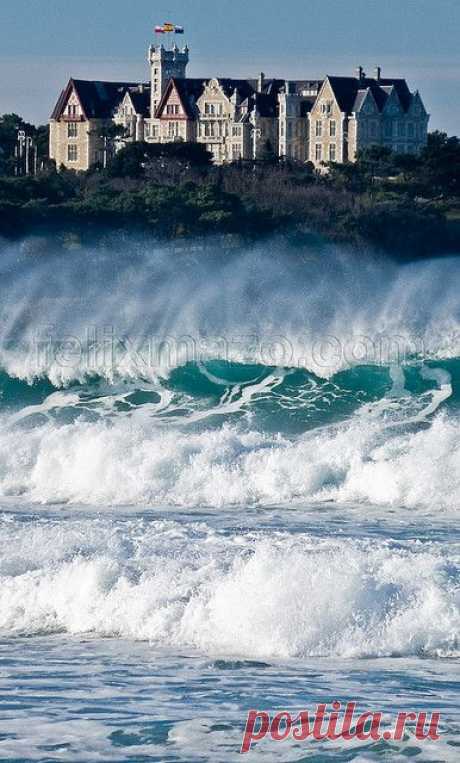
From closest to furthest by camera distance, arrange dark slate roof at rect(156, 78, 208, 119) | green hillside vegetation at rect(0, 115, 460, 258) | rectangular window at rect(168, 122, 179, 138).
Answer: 1. green hillside vegetation at rect(0, 115, 460, 258)
2. rectangular window at rect(168, 122, 179, 138)
3. dark slate roof at rect(156, 78, 208, 119)

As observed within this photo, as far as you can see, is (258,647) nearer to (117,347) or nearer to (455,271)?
(117,347)

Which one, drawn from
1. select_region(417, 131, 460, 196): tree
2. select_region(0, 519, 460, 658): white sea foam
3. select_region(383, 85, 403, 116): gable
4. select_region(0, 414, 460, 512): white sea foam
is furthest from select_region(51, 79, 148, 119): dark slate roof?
select_region(0, 519, 460, 658): white sea foam

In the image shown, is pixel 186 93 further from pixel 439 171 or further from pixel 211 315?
pixel 211 315

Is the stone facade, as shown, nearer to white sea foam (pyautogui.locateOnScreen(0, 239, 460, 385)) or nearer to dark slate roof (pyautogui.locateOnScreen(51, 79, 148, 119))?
dark slate roof (pyautogui.locateOnScreen(51, 79, 148, 119))

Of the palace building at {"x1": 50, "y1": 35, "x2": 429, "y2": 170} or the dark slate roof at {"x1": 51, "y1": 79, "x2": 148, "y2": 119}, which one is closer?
the palace building at {"x1": 50, "y1": 35, "x2": 429, "y2": 170}

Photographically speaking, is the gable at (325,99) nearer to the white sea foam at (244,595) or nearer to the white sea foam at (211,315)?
the white sea foam at (211,315)

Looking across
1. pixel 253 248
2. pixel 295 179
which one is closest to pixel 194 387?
pixel 253 248
